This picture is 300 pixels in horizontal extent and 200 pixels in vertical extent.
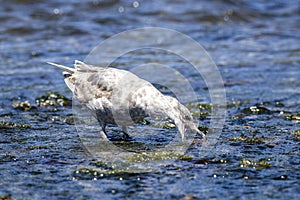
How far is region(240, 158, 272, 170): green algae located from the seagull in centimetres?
70

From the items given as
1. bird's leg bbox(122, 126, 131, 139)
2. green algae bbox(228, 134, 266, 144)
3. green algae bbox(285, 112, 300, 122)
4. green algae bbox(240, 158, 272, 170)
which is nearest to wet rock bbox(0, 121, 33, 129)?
bird's leg bbox(122, 126, 131, 139)

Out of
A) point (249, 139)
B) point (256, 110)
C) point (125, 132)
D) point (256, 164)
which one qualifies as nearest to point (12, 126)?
point (125, 132)

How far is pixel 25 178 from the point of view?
235 inches

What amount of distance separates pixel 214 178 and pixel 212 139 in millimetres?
1452

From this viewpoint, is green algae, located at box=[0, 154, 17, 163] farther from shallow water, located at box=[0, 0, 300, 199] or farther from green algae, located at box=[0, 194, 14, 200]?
green algae, located at box=[0, 194, 14, 200]

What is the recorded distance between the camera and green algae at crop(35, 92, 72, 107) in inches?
365

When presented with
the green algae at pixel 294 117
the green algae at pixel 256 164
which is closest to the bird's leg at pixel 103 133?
the green algae at pixel 256 164

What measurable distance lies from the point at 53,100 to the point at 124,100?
3.05m

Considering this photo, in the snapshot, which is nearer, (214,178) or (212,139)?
(214,178)

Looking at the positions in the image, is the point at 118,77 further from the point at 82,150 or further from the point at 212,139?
the point at 212,139

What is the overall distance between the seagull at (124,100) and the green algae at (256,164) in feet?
2.31

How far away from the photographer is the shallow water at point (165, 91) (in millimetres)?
5812

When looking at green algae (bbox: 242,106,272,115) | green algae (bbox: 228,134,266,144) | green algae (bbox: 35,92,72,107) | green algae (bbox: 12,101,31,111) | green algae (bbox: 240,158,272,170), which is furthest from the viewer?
green algae (bbox: 35,92,72,107)

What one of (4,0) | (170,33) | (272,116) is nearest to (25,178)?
(272,116)
